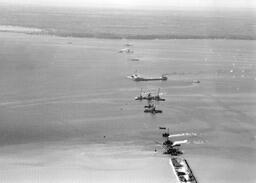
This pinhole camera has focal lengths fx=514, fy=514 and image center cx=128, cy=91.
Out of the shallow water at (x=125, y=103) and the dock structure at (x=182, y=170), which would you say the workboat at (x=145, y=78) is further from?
the dock structure at (x=182, y=170)

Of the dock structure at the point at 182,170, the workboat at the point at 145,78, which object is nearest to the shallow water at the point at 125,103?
the dock structure at the point at 182,170

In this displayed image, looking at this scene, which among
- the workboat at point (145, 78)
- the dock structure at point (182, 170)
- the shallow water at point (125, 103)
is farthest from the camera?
the workboat at point (145, 78)

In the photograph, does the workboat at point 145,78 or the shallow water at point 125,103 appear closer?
the shallow water at point 125,103

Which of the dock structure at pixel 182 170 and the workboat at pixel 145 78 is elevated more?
the workboat at pixel 145 78

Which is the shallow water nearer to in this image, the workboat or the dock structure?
the dock structure

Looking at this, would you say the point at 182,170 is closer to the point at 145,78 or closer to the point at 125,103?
the point at 125,103

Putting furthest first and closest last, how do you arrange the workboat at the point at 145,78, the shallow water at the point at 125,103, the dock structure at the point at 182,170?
the workboat at the point at 145,78 < the shallow water at the point at 125,103 < the dock structure at the point at 182,170

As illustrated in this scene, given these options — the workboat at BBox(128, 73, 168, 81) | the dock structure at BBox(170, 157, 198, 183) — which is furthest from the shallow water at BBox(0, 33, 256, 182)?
the workboat at BBox(128, 73, 168, 81)

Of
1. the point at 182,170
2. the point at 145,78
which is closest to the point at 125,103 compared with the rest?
the point at 145,78

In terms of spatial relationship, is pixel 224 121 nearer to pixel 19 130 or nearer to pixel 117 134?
pixel 117 134
